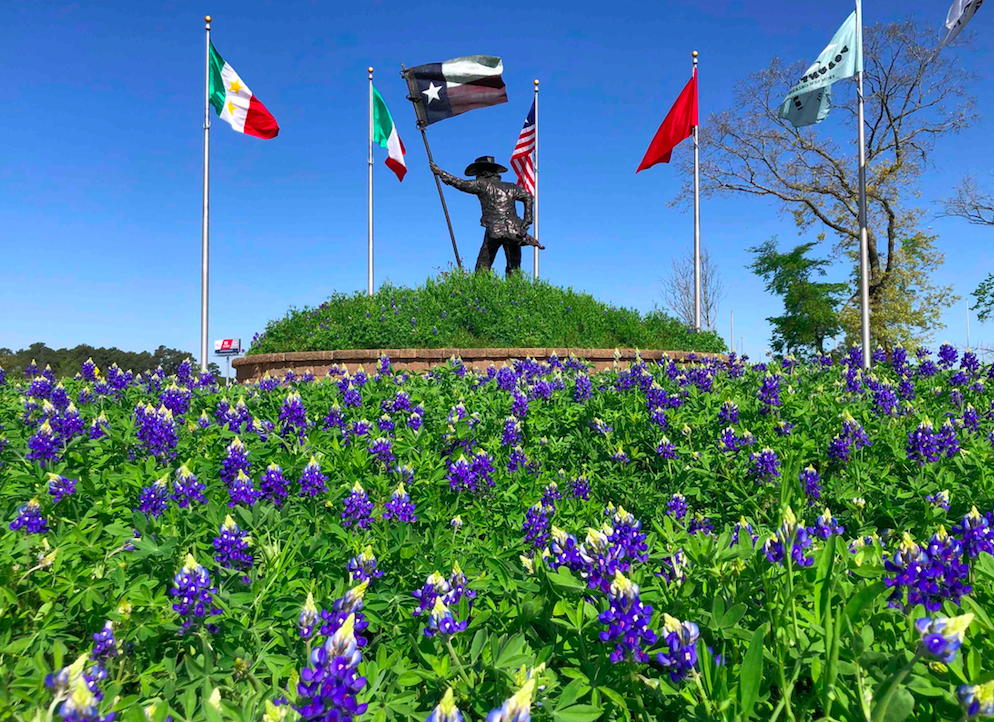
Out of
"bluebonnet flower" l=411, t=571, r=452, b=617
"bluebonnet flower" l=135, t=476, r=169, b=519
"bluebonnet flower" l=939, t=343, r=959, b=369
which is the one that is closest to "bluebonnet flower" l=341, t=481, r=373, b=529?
"bluebonnet flower" l=135, t=476, r=169, b=519

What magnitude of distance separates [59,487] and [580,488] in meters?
2.62

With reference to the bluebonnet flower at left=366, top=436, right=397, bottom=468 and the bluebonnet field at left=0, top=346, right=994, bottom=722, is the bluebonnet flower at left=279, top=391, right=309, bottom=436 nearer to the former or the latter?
the bluebonnet field at left=0, top=346, right=994, bottom=722

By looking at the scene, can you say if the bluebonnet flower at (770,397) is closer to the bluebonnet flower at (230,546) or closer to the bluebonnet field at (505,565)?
the bluebonnet field at (505,565)

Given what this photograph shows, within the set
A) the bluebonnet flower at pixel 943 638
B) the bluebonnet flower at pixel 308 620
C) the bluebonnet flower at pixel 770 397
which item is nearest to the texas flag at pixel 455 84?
the bluebonnet flower at pixel 770 397

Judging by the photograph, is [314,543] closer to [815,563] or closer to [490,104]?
[815,563]

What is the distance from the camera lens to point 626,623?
4.61 feet

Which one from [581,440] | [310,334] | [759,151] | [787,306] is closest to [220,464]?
[581,440]

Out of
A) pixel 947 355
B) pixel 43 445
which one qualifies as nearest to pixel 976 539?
pixel 43 445

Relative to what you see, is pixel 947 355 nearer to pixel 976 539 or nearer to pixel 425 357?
pixel 976 539

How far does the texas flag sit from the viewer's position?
1772cm

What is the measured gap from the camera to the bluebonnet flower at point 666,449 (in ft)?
12.6

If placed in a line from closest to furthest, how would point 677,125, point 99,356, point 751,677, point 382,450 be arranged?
1. point 751,677
2. point 382,450
3. point 677,125
4. point 99,356

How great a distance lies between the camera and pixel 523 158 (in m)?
20.2

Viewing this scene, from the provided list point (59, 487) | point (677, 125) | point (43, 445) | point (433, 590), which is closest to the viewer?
point (433, 590)
